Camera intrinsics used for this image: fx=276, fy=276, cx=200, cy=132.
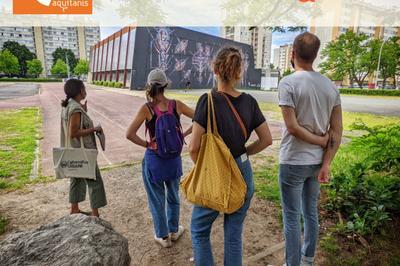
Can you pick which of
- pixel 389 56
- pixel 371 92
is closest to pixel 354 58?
pixel 371 92

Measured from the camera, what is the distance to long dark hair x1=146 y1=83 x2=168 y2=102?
193 centimetres

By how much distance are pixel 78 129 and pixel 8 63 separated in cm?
445

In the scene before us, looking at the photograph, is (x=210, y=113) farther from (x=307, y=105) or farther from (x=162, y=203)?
(x=162, y=203)

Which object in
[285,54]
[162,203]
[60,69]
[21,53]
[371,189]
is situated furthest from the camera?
[60,69]

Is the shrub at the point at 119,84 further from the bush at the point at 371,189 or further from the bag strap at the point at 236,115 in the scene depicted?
the bag strap at the point at 236,115

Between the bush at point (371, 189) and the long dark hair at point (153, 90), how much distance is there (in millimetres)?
2024

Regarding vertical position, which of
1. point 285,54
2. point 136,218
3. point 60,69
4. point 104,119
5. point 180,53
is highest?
point 180,53

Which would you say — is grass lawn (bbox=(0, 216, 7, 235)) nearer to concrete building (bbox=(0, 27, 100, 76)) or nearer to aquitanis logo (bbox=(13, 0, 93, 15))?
aquitanis logo (bbox=(13, 0, 93, 15))

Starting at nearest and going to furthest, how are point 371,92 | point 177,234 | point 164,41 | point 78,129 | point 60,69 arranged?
point 78,129
point 177,234
point 60,69
point 164,41
point 371,92

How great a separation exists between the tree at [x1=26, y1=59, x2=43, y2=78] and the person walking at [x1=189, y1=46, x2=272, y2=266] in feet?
19.1

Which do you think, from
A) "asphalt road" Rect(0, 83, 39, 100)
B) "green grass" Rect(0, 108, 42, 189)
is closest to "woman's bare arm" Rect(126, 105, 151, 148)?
"green grass" Rect(0, 108, 42, 189)

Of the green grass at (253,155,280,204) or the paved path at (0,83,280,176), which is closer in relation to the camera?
the green grass at (253,155,280,204)

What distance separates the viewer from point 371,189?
9.14 feet

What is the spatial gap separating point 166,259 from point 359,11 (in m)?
5.04
